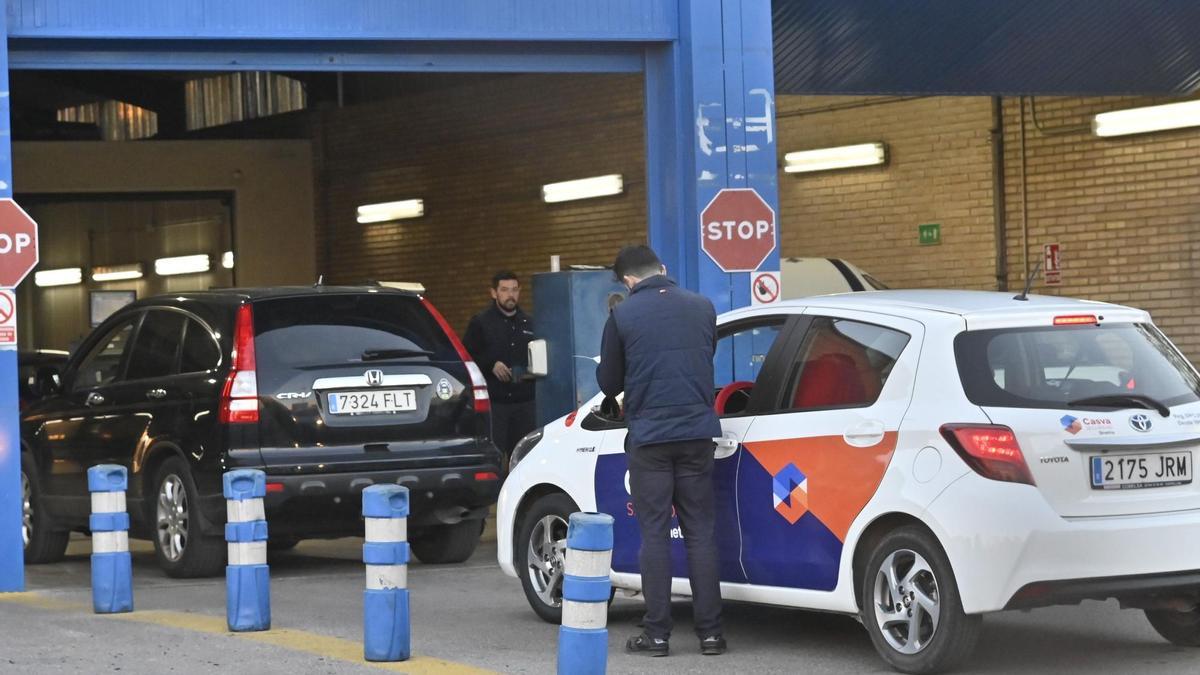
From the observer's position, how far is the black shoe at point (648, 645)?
26.3ft

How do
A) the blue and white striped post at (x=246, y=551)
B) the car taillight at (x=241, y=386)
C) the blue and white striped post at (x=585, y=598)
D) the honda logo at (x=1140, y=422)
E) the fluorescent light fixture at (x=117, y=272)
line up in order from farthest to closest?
the fluorescent light fixture at (x=117, y=272) → the car taillight at (x=241, y=386) → the blue and white striped post at (x=246, y=551) → the honda logo at (x=1140, y=422) → the blue and white striped post at (x=585, y=598)

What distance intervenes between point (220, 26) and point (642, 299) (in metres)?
5.18

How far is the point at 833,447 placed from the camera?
7.64 metres

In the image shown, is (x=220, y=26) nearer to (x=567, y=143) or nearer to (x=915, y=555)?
(x=915, y=555)

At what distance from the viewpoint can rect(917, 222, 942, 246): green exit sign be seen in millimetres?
20188

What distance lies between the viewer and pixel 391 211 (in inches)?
1065

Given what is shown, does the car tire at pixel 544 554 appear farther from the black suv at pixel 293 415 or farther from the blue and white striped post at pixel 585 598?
the blue and white striped post at pixel 585 598

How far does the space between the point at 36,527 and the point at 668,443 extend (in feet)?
20.7

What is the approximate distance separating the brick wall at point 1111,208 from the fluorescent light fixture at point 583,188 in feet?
17.4

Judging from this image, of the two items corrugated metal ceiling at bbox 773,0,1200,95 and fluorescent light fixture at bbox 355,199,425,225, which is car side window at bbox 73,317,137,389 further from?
fluorescent light fixture at bbox 355,199,425,225

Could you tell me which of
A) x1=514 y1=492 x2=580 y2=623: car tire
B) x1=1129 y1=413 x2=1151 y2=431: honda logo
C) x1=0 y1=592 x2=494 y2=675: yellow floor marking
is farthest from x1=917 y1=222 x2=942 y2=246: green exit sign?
x1=1129 y1=413 x2=1151 y2=431: honda logo

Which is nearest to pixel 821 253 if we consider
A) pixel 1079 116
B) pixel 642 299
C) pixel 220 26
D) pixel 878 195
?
pixel 878 195

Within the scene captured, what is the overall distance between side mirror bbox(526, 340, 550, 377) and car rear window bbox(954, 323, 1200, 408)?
6.53 metres

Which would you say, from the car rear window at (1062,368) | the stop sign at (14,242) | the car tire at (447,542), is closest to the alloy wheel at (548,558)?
the car rear window at (1062,368)
